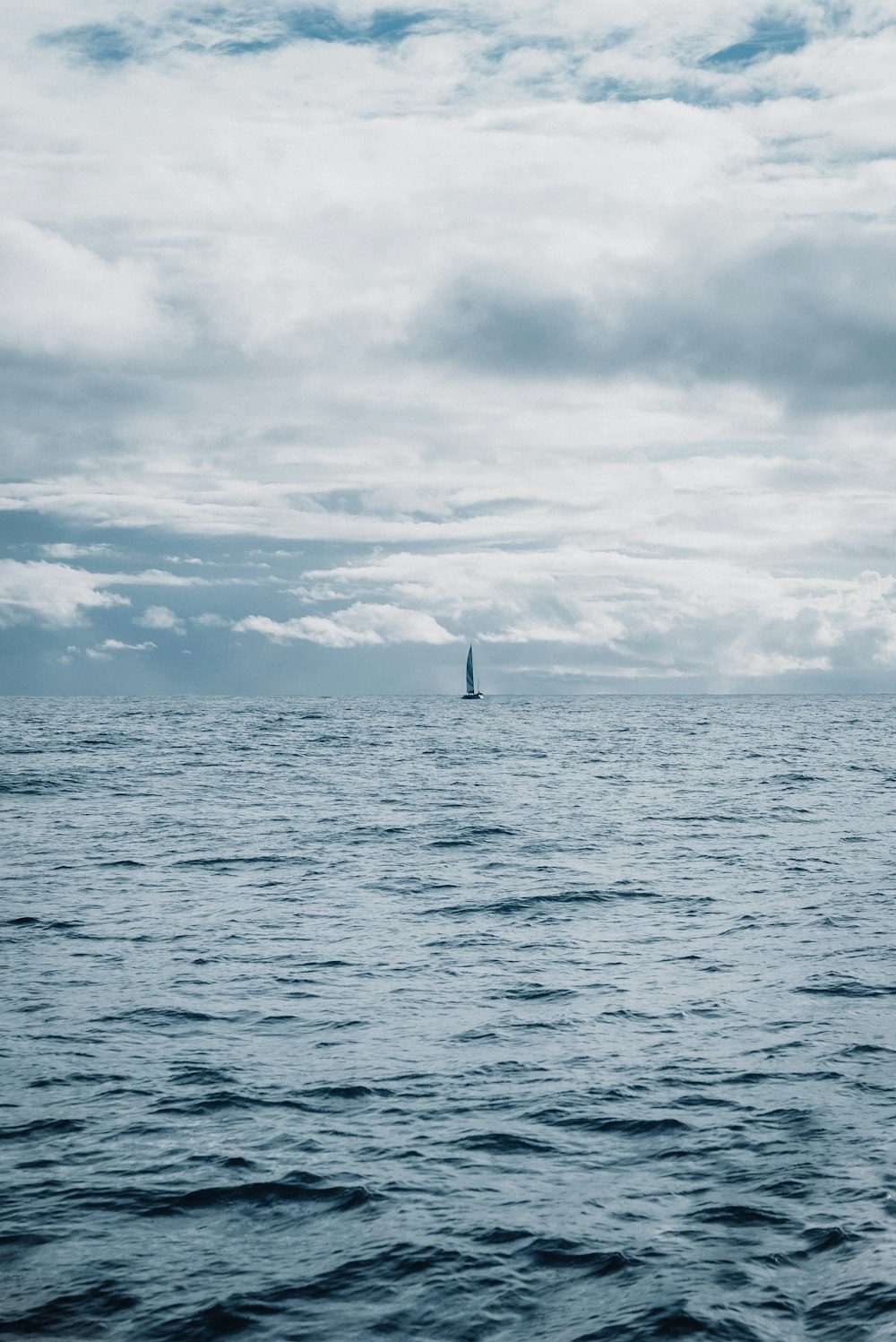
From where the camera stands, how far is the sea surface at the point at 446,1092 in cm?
1066

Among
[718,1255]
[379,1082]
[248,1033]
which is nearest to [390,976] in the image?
[248,1033]

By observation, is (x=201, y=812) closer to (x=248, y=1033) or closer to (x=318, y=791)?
(x=318, y=791)

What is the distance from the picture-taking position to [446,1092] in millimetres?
15789

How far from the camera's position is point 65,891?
3042cm

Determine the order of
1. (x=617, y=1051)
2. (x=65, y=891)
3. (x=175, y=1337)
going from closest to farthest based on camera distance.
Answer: (x=175, y=1337)
(x=617, y=1051)
(x=65, y=891)

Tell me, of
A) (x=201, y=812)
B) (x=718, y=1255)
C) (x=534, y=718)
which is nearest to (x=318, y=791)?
(x=201, y=812)

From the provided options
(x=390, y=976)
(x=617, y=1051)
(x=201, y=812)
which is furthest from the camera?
(x=201, y=812)

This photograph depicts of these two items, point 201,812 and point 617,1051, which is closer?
point 617,1051

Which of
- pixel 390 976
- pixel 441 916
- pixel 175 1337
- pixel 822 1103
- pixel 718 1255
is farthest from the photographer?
pixel 441 916

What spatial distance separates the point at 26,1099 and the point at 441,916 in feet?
44.9

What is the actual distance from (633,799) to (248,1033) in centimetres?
4117

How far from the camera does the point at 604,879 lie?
33438 mm

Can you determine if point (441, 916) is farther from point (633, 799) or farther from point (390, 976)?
point (633, 799)

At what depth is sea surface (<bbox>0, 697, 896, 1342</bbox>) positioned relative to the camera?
10.7 meters
